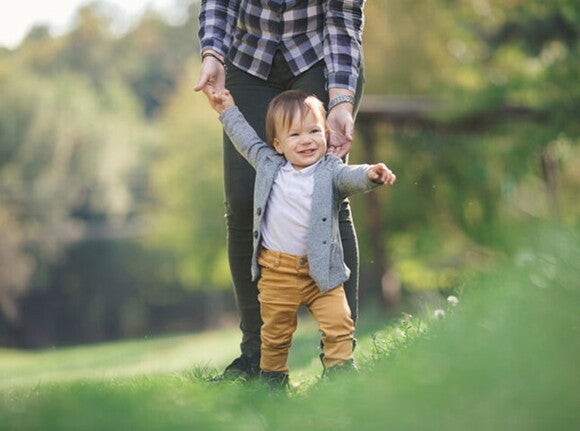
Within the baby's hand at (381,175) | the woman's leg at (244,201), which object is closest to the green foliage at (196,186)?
the woman's leg at (244,201)

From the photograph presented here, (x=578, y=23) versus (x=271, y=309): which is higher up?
(x=578, y=23)

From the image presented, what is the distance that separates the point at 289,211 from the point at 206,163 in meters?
22.2

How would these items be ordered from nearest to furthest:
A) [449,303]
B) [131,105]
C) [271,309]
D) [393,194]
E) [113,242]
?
[271,309] < [449,303] < [393,194] < [113,242] < [131,105]

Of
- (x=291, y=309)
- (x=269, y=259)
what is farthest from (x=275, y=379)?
(x=269, y=259)

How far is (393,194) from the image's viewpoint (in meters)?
17.9

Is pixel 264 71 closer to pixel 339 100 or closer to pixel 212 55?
pixel 212 55

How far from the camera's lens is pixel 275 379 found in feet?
9.47

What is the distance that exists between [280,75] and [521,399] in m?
1.83

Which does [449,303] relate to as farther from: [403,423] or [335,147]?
[403,423]

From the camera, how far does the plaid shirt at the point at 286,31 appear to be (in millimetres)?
3088

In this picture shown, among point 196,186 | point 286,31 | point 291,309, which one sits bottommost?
point 196,186

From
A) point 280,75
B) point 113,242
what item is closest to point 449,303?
point 280,75

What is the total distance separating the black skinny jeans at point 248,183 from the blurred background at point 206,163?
591 millimetres

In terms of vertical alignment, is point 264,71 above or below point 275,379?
above
